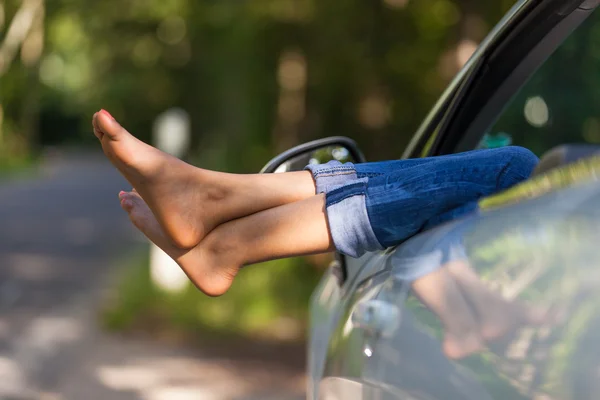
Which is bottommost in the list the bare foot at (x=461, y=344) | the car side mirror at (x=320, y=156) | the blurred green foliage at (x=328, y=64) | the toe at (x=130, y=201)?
the bare foot at (x=461, y=344)

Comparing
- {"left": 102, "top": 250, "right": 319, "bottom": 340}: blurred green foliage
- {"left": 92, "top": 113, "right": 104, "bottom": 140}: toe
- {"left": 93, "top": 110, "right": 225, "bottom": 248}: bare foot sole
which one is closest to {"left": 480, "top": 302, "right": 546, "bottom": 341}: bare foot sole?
{"left": 93, "top": 110, "right": 225, "bottom": 248}: bare foot sole

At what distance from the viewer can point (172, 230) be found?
92.5 inches

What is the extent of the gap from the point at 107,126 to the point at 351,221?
2.07 ft

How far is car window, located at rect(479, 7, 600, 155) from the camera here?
10.4ft

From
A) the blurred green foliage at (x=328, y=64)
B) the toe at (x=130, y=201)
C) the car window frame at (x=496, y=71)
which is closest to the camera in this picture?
the car window frame at (x=496, y=71)

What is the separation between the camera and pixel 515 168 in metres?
2.00

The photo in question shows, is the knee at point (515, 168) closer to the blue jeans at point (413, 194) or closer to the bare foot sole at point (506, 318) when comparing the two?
the blue jeans at point (413, 194)

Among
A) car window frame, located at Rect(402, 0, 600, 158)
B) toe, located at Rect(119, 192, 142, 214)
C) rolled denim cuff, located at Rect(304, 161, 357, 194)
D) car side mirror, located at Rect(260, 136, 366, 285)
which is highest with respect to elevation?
car window frame, located at Rect(402, 0, 600, 158)

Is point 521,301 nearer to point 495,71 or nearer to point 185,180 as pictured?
point 185,180

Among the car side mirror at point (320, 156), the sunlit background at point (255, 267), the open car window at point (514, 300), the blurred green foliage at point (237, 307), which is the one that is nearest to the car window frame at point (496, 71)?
the sunlit background at point (255, 267)

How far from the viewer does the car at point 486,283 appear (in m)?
1.28

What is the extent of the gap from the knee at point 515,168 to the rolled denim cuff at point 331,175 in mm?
340

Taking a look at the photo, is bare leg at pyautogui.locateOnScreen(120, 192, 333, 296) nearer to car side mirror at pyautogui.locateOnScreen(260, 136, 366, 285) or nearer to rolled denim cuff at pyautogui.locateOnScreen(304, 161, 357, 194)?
rolled denim cuff at pyautogui.locateOnScreen(304, 161, 357, 194)

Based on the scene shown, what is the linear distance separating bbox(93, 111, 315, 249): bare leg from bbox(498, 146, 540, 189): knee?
49cm
